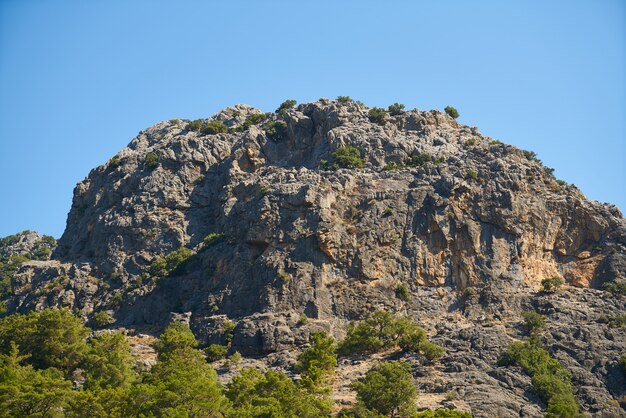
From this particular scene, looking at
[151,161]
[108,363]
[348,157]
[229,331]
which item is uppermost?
[151,161]

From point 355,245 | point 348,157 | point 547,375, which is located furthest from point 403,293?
point 348,157

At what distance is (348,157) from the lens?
95.6m

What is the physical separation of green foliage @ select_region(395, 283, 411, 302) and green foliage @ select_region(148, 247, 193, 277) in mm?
23128

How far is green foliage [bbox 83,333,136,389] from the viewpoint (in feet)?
220

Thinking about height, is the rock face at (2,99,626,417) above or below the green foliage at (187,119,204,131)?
below

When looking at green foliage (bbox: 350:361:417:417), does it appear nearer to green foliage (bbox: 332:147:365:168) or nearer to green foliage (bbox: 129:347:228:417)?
green foliage (bbox: 129:347:228:417)

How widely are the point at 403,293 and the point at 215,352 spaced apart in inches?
752

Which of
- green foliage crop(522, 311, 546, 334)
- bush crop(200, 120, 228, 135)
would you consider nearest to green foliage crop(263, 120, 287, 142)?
bush crop(200, 120, 228, 135)

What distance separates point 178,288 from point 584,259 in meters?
41.7

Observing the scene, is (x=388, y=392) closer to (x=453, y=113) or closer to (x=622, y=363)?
(x=622, y=363)

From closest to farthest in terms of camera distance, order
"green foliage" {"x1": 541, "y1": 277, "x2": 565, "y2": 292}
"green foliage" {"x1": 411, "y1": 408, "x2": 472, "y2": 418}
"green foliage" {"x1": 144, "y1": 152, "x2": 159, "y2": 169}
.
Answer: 1. "green foliage" {"x1": 411, "y1": 408, "x2": 472, "y2": 418}
2. "green foliage" {"x1": 541, "y1": 277, "x2": 565, "y2": 292}
3. "green foliage" {"x1": 144, "y1": 152, "x2": 159, "y2": 169}

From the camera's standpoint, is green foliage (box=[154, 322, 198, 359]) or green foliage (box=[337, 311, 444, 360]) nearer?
green foliage (box=[154, 322, 198, 359])

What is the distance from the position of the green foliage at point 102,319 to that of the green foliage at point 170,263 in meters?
6.88

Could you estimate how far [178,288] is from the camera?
90.4m
